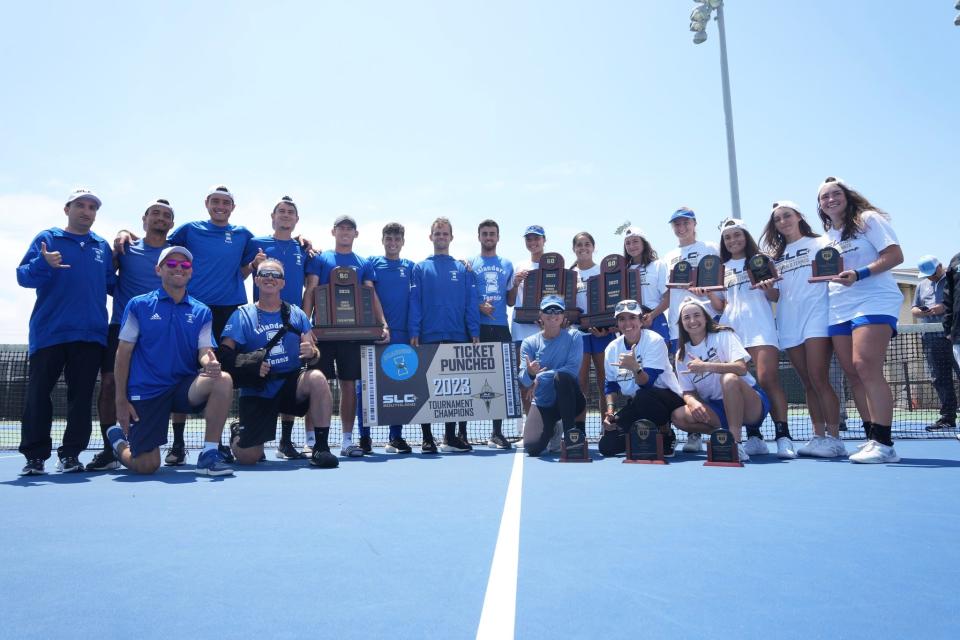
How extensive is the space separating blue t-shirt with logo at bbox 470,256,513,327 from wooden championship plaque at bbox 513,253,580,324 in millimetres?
356

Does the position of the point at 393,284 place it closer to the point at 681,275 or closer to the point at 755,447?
the point at 681,275

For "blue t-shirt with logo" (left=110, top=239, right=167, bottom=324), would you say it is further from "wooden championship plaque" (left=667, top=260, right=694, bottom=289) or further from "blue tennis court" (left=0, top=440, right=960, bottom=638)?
"wooden championship plaque" (left=667, top=260, right=694, bottom=289)

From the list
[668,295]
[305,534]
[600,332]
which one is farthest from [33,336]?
[668,295]

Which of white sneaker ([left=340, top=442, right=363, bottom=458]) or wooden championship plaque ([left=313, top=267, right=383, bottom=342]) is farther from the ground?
wooden championship plaque ([left=313, top=267, right=383, bottom=342])

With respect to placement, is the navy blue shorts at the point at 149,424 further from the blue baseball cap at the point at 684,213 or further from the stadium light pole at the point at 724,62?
the stadium light pole at the point at 724,62

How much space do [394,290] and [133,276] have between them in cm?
252

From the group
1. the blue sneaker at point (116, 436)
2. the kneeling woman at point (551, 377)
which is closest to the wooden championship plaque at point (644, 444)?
the kneeling woman at point (551, 377)

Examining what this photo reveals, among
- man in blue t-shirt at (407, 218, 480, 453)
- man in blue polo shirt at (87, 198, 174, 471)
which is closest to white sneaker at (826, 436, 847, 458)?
man in blue t-shirt at (407, 218, 480, 453)

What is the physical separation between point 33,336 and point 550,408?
14.8ft

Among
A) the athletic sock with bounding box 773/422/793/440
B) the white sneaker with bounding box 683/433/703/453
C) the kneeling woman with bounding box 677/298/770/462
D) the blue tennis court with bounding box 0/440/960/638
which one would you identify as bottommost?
the white sneaker with bounding box 683/433/703/453

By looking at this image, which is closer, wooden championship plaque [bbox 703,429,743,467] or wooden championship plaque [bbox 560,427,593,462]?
wooden championship plaque [bbox 703,429,743,467]

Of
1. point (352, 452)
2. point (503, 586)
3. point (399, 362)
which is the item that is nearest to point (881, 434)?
point (503, 586)

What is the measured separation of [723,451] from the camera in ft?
16.3

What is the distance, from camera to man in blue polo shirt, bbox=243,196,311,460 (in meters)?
6.39
